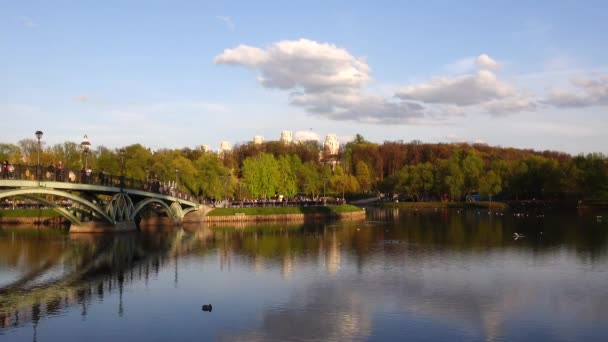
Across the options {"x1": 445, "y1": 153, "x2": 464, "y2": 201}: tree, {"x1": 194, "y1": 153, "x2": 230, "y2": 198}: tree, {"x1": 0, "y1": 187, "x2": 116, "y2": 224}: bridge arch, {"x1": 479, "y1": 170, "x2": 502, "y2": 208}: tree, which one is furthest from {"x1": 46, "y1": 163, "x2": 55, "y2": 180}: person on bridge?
{"x1": 479, "y1": 170, "x2": 502, "y2": 208}: tree

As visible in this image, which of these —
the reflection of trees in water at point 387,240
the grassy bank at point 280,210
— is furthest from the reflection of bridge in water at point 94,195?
the reflection of trees in water at point 387,240

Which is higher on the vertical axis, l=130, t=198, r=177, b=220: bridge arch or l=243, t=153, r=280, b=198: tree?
l=243, t=153, r=280, b=198: tree

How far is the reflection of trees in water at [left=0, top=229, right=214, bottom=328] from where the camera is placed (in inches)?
1227

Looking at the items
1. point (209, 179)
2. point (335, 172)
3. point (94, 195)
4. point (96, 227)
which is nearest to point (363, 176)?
point (335, 172)

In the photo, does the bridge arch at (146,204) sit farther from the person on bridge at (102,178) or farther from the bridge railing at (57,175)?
the person on bridge at (102,178)

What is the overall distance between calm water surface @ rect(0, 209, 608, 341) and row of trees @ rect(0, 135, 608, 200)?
43355 mm

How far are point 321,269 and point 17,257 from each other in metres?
25.4

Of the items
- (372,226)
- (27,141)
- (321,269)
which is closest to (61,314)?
(321,269)

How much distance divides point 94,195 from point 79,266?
23.4m

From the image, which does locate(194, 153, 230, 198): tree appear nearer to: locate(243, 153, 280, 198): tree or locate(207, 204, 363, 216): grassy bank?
locate(243, 153, 280, 198): tree

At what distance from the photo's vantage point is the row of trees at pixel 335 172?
106562 millimetres

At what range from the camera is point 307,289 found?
34.7 metres

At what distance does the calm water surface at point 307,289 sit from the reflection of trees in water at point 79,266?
4.3 inches

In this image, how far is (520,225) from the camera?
83.1 meters
